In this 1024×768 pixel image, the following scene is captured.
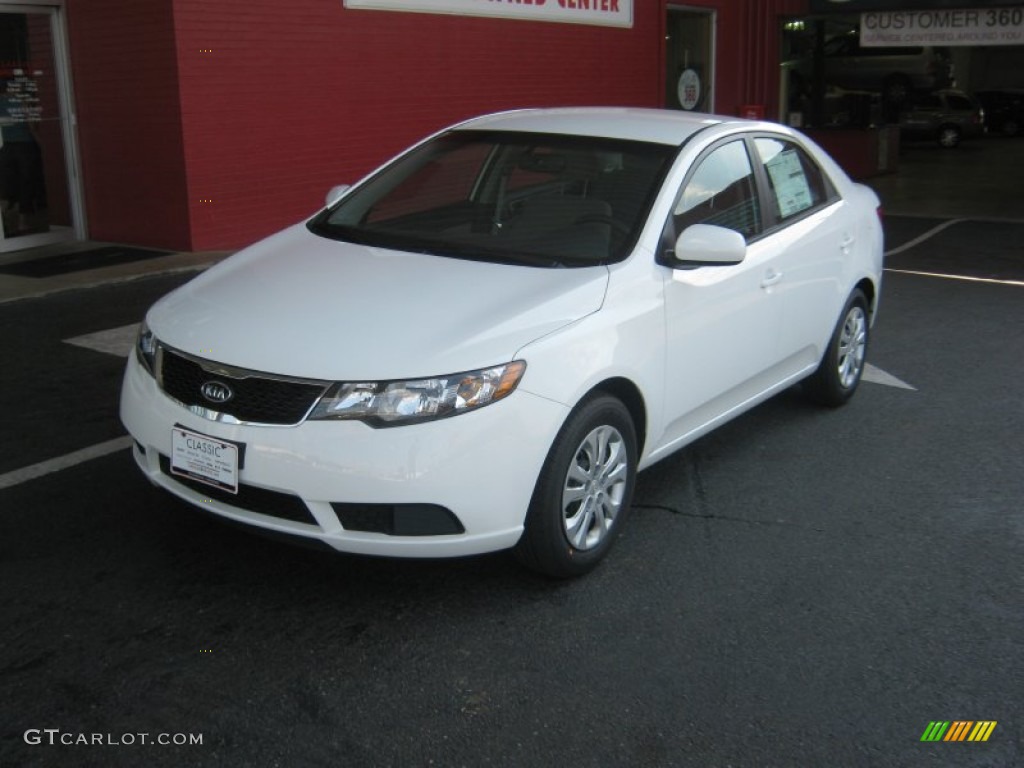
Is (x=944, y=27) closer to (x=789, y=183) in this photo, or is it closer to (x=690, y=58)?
(x=690, y=58)

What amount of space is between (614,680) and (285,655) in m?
1.03

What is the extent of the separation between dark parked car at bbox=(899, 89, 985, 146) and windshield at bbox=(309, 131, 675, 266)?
27711mm

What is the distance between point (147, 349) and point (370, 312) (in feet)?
2.92

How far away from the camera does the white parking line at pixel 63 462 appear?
4945 mm

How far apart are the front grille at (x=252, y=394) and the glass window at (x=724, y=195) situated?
1.80 meters

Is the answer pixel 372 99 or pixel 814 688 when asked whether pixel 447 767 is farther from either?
pixel 372 99

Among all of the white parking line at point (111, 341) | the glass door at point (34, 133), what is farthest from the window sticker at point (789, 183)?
the glass door at point (34, 133)

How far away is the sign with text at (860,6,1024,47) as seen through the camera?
54.8 ft

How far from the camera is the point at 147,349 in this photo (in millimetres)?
4152

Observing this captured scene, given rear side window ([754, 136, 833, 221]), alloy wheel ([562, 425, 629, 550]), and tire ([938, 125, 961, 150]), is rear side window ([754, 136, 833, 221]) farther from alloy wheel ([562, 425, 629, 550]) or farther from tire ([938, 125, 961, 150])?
tire ([938, 125, 961, 150])

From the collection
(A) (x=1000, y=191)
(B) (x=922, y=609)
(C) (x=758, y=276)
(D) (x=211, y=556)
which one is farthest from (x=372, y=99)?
(A) (x=1000, y=191)

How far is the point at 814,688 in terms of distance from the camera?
348cm

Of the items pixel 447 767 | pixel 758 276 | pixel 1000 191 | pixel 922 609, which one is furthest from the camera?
pixel 1000 191

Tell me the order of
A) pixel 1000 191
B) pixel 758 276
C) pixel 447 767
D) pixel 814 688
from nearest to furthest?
1. pixel 447 767
2. pixel 814 688
3. pixel 758 276
4. pixel 1000 191
